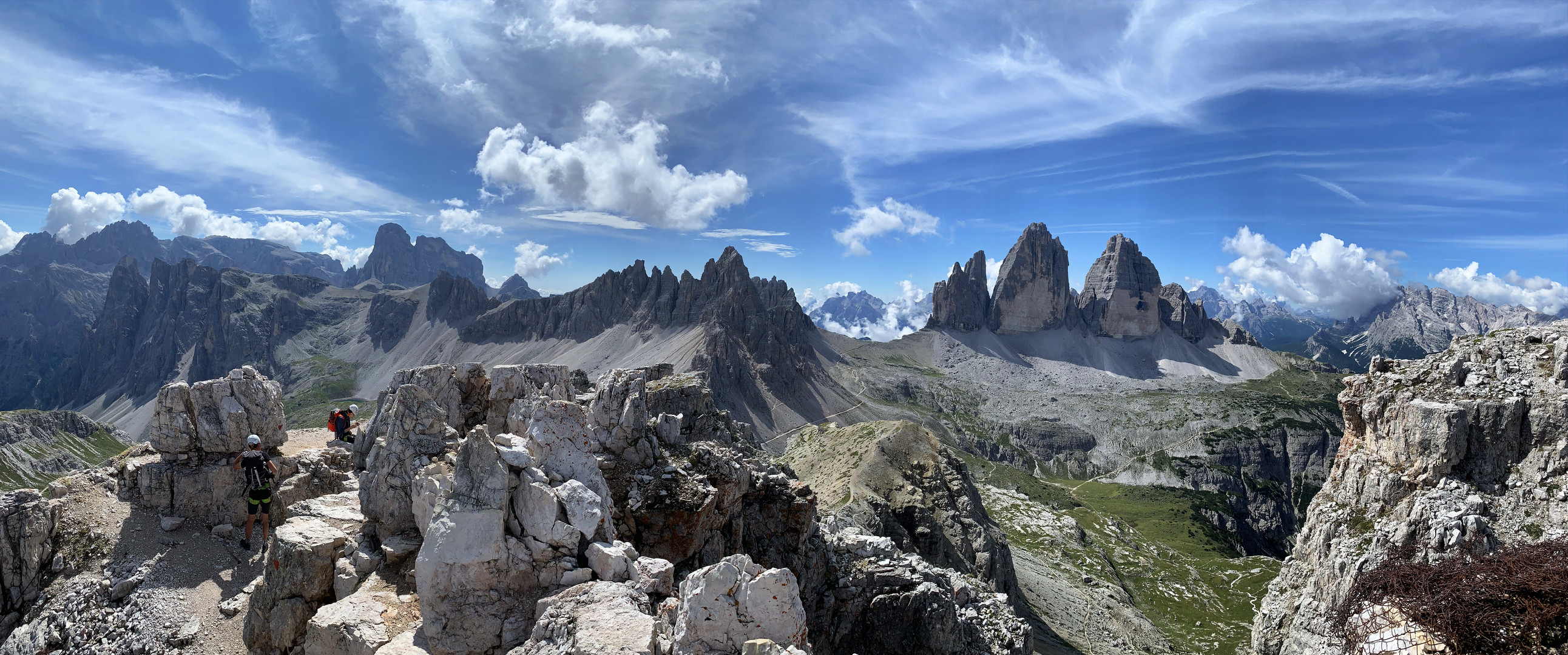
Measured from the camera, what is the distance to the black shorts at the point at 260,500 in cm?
2164

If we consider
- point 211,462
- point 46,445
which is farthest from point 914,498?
point 46,445

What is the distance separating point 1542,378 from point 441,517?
53.8m

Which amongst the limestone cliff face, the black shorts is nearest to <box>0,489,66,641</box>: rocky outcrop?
the black shorts

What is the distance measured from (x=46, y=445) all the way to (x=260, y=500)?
20521cm

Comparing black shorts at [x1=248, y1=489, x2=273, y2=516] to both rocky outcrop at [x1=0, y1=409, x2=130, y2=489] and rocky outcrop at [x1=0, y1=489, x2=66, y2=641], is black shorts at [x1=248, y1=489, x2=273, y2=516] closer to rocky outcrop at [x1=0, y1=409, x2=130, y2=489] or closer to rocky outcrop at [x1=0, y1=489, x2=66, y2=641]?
rocky outcrop at [x1=0, y1=489, x2=66, y2=641]

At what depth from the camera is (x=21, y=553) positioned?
18453 mm

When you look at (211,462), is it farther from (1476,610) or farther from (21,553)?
(1476,610)

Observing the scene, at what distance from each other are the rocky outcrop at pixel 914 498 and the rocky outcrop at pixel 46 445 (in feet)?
530

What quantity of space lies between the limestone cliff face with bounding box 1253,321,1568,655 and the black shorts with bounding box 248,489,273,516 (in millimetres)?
49455

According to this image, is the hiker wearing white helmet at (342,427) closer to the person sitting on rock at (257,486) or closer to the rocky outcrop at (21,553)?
the person sitting on rock at (257,486)

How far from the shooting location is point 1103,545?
117 meters

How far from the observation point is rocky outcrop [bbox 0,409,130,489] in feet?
435

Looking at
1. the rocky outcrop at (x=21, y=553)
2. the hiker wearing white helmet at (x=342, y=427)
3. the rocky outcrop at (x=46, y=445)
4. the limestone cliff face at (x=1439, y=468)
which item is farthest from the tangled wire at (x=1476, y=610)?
A: the rocky outcrop at (x=46, y=445)

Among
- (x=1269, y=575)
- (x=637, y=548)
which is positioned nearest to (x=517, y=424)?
(x=637, y=548)
